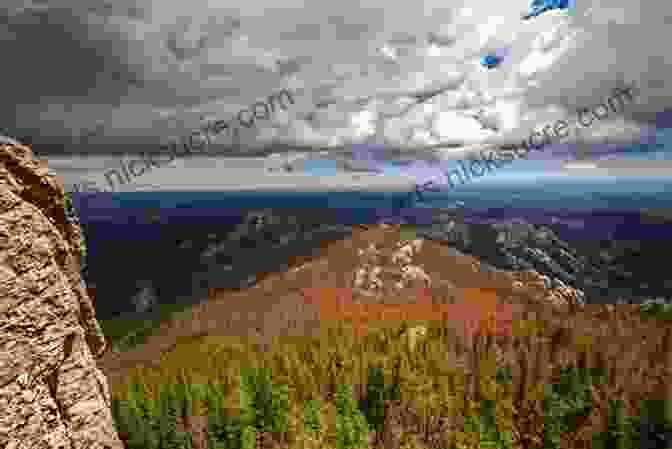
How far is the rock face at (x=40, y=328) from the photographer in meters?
21.5

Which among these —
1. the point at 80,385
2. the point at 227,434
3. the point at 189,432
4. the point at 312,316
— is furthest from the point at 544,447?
the point at 312,316

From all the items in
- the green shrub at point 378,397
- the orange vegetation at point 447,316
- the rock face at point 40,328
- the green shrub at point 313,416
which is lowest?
the orange vegetation at point 447,316

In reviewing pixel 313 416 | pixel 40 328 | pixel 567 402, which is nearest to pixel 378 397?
pixel 313 416

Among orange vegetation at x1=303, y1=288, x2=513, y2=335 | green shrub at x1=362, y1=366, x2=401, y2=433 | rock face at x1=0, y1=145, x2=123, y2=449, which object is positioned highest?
rock face at x1=0, y1=145, x2=123, y2=449

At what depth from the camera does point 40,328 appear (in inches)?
912

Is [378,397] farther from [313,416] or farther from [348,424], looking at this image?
[313,416]

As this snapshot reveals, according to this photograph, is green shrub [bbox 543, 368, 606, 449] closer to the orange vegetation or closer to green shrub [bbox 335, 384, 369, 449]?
green shrub [bbox 335, 384, 369, 449]

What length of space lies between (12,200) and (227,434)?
67524 millimetres

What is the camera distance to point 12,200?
2200 cm

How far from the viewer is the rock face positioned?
21.5m

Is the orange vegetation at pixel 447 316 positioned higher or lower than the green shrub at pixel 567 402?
lower

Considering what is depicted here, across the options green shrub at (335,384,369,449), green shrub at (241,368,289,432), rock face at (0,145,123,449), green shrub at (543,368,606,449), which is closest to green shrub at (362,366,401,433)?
green shrub at (335,384,369,449)

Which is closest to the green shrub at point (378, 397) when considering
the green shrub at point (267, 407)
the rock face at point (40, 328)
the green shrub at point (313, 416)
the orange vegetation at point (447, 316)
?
the green shrub at point (313, 416)

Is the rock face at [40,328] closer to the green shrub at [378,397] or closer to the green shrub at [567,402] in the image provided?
the green shrub at [378,397]
